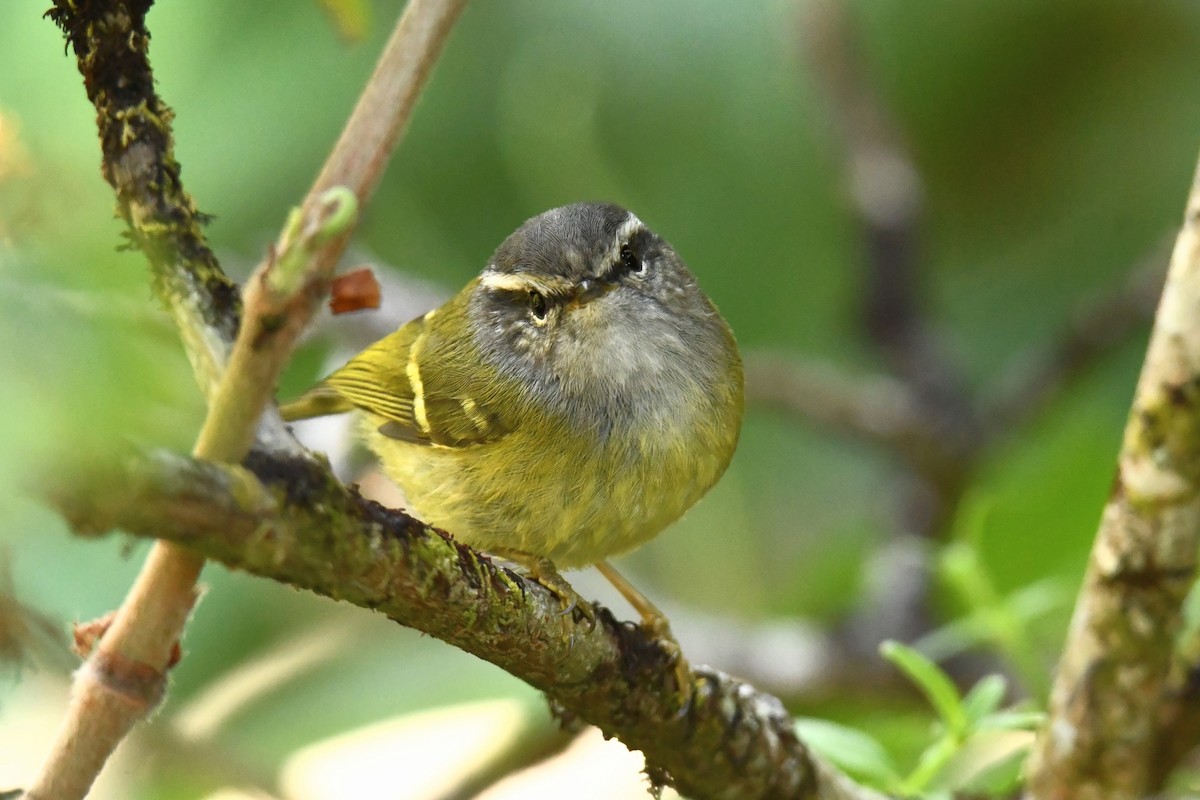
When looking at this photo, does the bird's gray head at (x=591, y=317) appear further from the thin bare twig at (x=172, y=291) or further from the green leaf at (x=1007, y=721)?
the thin bare twig at (x=172, y=291)

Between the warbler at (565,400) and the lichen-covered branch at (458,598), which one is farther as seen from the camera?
the warbler at (565,400)

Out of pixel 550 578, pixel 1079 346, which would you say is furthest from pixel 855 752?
pixel 1079 346

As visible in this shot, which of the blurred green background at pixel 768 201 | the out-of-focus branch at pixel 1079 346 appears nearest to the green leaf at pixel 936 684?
the blurred green background at pixel 768 201

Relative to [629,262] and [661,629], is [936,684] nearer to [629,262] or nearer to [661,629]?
[661,629]

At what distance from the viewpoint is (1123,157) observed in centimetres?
334

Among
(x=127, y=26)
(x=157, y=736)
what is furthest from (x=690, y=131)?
(x=127, y=26)

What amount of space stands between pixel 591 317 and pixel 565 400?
0.72 ft

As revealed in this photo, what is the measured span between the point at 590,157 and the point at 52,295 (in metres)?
3.04

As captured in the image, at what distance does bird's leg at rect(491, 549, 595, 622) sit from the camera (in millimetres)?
1419

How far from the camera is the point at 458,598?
3.50ft

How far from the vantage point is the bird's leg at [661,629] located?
1.49 m

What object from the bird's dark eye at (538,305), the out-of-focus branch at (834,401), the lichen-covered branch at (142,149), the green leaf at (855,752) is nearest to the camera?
the lichen-covered branch at (142,149)

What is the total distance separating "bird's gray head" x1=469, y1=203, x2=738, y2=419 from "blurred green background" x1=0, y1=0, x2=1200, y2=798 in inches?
22.0

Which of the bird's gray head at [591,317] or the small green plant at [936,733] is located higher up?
the bird's gray head at [591,317]
